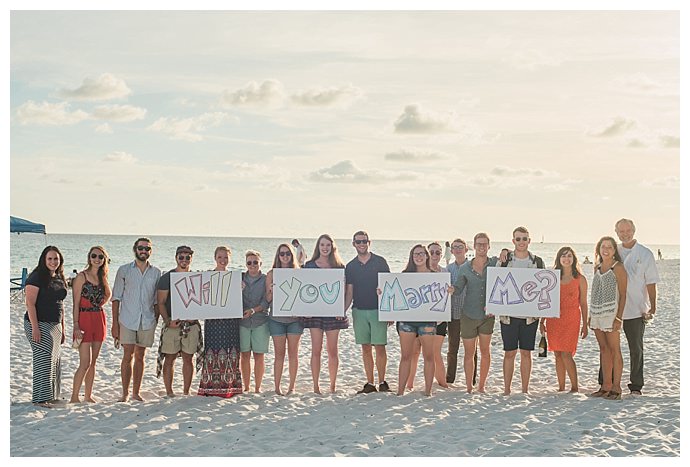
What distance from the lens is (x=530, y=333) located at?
8305 mm

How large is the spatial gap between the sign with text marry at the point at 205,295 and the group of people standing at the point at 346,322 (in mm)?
100

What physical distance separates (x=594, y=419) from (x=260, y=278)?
3893 millimetres

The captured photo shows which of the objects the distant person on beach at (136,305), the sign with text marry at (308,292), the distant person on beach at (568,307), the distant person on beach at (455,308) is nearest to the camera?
the distant person on beach at (136,305)

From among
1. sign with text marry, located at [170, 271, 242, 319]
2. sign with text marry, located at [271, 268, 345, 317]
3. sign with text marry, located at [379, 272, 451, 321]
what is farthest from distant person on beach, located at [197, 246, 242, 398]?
sign with text marry, located at [379, 272, 451, 321]

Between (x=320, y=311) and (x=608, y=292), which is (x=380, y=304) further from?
(x=608, y=292)

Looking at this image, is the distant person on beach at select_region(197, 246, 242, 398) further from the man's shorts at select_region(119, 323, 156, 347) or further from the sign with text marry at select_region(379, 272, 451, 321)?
the sign with text marry at select_region(379, 272, 451, 321)

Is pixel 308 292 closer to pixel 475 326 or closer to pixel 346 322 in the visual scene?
pixel 346 322

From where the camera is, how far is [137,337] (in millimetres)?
7918

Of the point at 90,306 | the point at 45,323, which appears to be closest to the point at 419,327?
the point at 90,306

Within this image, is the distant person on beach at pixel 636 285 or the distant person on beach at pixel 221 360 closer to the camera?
the distant person on beach at pixel 221 360

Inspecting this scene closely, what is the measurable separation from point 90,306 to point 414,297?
11.8 feet

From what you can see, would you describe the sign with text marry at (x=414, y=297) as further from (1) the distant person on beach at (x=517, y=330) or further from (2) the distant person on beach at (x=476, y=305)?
(1) the distant person on beach at (x=517, y=330)

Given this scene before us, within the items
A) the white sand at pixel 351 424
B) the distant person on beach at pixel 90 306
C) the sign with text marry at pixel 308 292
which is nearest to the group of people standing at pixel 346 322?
the distant person on beach at pixel 90 306

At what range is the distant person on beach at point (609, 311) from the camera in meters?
8.25
